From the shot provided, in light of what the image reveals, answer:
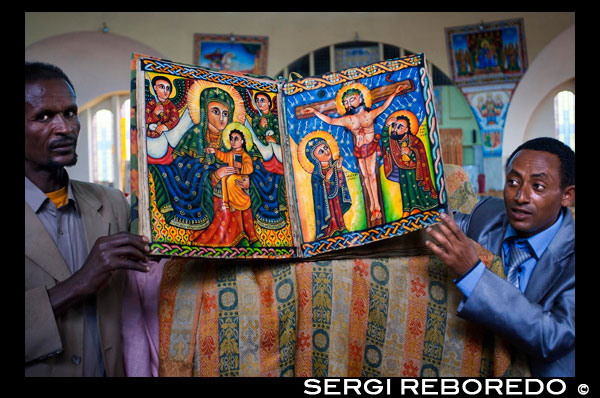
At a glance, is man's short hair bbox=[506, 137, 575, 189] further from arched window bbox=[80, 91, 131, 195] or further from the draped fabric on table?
arched window bbox=[80, 91, 131, 195]

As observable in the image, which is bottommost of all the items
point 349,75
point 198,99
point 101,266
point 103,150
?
point 101,266

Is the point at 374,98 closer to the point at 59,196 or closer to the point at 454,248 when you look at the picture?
the point at 454,248

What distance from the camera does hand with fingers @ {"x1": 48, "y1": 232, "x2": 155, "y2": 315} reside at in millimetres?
1572

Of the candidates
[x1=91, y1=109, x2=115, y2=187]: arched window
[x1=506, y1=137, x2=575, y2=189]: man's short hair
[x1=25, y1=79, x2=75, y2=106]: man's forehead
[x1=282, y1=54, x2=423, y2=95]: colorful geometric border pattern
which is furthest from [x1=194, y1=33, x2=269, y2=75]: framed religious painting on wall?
[x1=506, y1=137, x2=575, y2=189]: man's short hair

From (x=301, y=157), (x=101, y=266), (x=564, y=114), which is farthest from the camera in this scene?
(x=564, y=114)

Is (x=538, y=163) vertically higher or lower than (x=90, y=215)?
higher

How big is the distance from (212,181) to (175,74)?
15.7 inches

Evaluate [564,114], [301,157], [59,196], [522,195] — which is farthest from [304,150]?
[564,114]

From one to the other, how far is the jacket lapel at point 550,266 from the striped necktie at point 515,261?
3.5 inches

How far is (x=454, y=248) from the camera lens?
5.56 ft

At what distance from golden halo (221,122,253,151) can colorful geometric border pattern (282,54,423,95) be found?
244 mm

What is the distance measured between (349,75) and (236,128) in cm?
49

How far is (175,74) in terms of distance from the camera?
1745 millimetres

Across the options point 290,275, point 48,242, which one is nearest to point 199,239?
point 290,275
